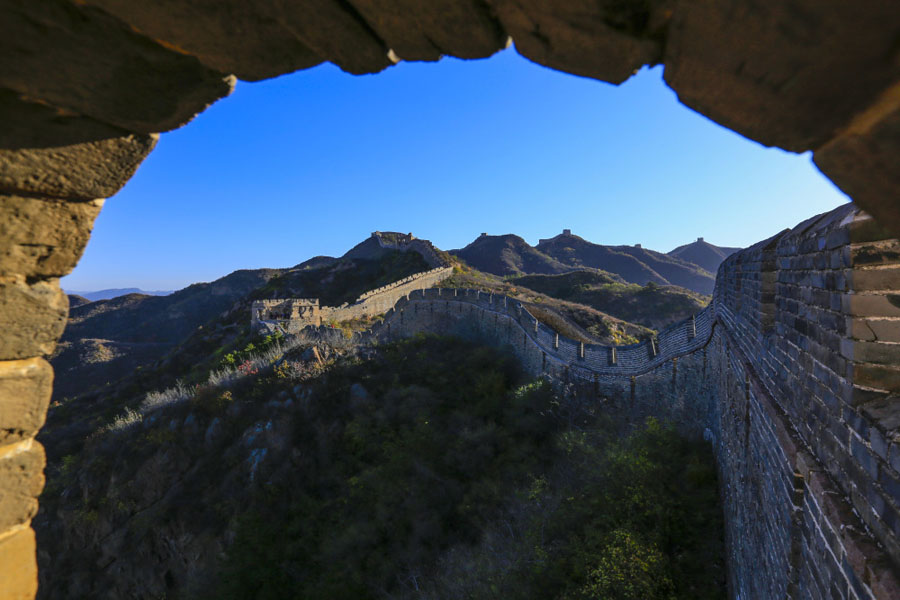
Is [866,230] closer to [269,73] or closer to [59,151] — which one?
[269,73]

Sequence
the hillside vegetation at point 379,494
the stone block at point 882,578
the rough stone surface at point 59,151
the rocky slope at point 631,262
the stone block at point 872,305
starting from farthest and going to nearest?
the rocky slope at point 631,262 < the hillside vegetation at point 379,494 < the stone block at point 872,305 < the rough stone surface at point 59,151 < the stone block at point 882,578

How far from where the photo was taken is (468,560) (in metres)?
8.30

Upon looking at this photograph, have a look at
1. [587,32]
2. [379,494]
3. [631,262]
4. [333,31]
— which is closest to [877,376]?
[587,32]

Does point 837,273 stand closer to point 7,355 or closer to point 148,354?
point 7,355

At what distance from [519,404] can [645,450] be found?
5.62 m

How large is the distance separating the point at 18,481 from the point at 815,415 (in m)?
4.65

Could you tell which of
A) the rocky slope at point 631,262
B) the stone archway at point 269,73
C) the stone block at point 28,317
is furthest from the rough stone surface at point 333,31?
the rocky slope at point 631,262

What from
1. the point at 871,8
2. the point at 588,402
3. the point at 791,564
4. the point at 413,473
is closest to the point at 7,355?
the point at 871,8

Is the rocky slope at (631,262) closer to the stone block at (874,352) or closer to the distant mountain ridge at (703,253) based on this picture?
the distant mountain ridge at (703,253)

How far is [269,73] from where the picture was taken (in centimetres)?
171

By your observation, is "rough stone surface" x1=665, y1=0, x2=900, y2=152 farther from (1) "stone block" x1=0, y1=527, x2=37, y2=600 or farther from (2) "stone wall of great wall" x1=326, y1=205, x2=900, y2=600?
(1) "stone block" x1=0, y1=527, x2=37, y2=600

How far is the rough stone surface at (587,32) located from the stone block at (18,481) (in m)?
2.97

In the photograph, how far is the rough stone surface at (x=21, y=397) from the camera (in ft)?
6.25

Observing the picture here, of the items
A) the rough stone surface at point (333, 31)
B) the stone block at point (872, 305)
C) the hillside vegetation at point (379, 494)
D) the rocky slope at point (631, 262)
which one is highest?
the rocky slope at point (631, 262)
